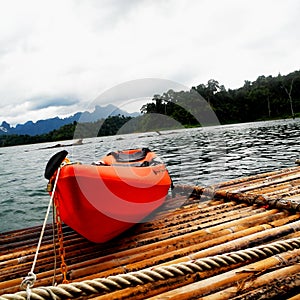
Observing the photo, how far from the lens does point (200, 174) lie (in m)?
12.0

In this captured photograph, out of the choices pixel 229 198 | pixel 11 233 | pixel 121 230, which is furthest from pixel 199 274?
pixel 11 233

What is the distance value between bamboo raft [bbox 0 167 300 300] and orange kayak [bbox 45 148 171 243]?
0.27 m

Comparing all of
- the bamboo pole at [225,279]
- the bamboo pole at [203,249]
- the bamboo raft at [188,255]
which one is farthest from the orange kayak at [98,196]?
the bamboo pole at [225,279]

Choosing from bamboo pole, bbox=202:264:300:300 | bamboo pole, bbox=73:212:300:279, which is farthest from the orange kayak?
bamboo pole, bbox=202:264:300:300

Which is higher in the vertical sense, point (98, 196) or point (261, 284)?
point (98, 196)

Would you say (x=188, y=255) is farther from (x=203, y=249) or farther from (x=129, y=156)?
(x=129, y=156)

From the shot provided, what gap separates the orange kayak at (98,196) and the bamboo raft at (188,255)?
0.27m

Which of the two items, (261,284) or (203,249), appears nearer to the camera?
(261,284)

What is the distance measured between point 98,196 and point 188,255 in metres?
1.33

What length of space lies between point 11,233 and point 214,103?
7624 cm

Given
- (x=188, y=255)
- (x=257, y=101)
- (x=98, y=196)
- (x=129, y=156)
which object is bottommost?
(x=188, y=255)

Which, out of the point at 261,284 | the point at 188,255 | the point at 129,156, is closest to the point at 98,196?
the point at 188,255

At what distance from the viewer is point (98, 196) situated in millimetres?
3584

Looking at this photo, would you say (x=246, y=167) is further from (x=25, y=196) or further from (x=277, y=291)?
(x=277, y=291)
